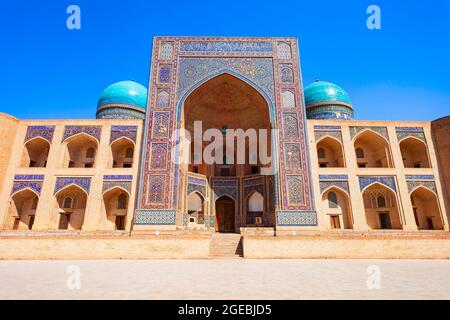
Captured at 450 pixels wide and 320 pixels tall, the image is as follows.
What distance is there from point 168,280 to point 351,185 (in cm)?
1204

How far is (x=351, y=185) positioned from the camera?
13984 millimetres

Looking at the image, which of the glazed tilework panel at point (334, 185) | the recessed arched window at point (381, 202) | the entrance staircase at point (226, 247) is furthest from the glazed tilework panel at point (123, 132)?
the recessed arched window at point (381, 202)

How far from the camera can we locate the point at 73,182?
1377 cm

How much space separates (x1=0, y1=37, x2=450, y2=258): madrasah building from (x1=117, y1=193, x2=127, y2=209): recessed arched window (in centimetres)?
11

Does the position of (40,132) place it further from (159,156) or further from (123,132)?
(159,156)

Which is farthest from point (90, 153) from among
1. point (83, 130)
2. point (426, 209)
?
point (426, 209)

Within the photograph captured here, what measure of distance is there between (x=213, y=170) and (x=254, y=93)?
5169mm

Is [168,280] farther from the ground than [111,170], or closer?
closer

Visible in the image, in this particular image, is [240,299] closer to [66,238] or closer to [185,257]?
[185,257]

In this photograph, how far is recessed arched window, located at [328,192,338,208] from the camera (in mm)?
14586

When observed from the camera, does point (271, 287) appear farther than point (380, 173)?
No

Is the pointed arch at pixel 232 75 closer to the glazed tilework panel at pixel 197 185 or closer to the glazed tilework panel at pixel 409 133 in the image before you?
the glazed tilework panel at pixel 197 185

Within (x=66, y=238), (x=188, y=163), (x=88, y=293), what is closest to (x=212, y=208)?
(x=188, y=163)

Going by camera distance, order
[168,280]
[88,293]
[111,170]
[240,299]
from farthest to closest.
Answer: [111,170], [168,280], [88,293], [240,299]
